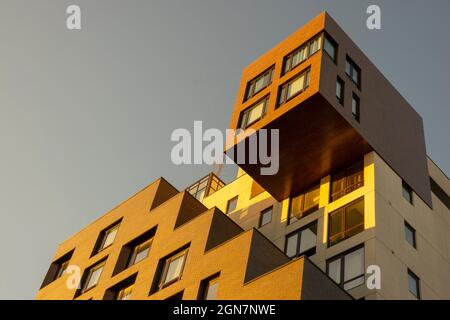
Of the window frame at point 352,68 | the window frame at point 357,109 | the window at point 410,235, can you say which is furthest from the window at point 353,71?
the window at point 410,235

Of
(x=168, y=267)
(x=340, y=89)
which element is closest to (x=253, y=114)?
(x=340, y=89)

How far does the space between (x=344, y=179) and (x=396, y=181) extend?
3.05 m

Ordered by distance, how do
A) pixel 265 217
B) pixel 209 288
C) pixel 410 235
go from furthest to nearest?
pixel 265 217 → pixel 410 235 → pixel 209 288

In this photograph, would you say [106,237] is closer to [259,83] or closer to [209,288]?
[209,288]

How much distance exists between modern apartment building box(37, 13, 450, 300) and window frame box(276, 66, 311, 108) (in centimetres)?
9

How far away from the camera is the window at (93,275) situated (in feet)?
135

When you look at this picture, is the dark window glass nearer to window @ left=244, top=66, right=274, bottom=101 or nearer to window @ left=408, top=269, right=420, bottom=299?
window @ left=408, top=269, right=420, bottom=299

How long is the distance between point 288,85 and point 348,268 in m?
13.2

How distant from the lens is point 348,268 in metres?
35.7

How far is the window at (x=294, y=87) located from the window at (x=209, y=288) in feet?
46.3

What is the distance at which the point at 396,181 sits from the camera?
4097 cm

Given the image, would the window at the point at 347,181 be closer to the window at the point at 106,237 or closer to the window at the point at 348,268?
the window at the point at 348,268
